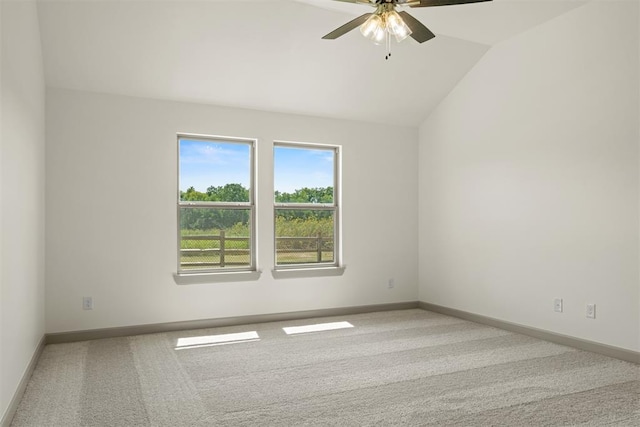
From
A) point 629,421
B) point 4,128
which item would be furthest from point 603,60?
point 4,128

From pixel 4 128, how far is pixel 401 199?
4.58 metres

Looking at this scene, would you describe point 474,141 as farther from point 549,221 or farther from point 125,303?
point 125,303

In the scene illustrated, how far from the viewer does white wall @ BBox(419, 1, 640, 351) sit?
382cm

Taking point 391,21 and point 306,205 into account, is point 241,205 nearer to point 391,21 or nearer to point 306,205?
point 306,205

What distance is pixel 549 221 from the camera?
4.41 m

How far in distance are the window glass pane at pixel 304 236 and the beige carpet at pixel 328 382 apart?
44.5 inches

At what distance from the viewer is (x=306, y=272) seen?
5531mm

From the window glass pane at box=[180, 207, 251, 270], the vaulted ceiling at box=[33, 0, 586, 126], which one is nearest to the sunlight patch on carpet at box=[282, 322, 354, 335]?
the window glass pane at box=[180, 207, 251, 270]

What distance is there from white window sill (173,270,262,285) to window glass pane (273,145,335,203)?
3.07 ft

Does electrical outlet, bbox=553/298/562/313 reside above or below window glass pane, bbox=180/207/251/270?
below

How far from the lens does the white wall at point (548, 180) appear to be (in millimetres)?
3816

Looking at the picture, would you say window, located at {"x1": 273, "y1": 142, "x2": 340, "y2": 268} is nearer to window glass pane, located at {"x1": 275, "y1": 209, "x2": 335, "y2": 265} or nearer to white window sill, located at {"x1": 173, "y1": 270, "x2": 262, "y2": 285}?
window glass pane, located at {"x1": 275, "y1": 209, "x2": 335, "y2": 265}

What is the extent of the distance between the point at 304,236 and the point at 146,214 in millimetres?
1844

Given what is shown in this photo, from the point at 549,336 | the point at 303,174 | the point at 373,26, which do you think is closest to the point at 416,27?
the point at 373,26
